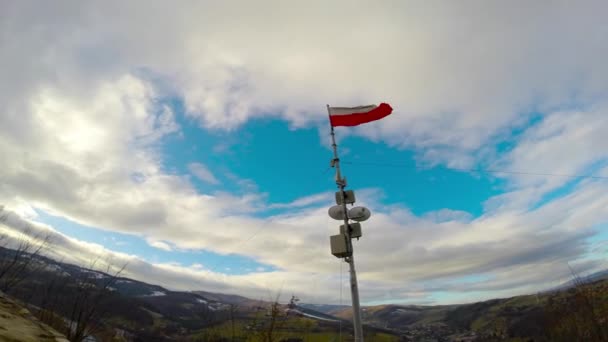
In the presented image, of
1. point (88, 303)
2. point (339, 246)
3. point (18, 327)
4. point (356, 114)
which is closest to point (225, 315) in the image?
point (88, 303)


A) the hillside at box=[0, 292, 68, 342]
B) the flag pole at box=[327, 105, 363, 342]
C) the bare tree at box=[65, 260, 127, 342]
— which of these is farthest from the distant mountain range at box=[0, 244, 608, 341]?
the hillside at box=[0, 292, 68, 342]

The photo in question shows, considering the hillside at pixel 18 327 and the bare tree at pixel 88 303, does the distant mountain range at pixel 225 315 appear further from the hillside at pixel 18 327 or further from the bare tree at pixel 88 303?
the hillside at pixel 18 327

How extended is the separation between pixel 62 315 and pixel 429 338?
20601cm

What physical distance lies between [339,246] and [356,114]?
612 centimetres

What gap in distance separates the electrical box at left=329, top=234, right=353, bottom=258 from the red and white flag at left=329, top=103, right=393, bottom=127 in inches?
204

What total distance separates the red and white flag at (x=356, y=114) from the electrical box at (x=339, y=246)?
5.19 metres

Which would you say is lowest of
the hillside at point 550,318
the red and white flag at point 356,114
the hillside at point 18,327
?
the hillside at point 18,327

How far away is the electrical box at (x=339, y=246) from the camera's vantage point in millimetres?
11117

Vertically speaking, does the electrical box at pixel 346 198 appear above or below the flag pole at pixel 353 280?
above

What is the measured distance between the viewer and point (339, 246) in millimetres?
11203

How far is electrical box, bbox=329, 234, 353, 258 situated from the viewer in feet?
36.5

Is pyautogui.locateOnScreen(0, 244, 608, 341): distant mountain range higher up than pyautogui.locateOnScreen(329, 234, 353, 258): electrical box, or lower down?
lower down

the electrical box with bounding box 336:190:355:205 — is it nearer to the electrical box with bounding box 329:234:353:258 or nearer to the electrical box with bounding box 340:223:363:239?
the electrical box with bounding box 340:223:363:239

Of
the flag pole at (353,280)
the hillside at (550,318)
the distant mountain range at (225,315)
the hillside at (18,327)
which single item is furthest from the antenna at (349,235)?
the hillside at (550,318)
